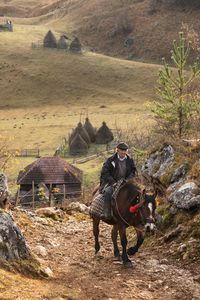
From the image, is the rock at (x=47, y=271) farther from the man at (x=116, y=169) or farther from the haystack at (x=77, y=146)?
the haystack at (x=77, y=146)

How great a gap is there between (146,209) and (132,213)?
0.46 m

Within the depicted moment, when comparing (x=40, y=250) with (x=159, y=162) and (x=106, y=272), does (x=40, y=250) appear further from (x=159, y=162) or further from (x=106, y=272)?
(x=159, y=162)

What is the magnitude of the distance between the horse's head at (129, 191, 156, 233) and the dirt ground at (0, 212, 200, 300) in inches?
38.1

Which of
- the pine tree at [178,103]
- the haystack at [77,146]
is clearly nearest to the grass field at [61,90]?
the haystack at [77,146]

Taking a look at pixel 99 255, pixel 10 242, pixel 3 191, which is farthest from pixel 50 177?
pixel 10 242

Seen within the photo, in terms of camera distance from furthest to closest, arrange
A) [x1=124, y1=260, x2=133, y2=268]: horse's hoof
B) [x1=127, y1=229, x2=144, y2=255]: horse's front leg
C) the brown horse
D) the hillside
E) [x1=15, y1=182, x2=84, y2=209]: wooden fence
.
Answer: the hillside, [x1=15, y1=182, x2=84, y2=209]: wooden fence, [x1=127, y1=229, x2=144, y2=255]: horse's front leg, [x1=124, y1=260, x2=133, y2=268]: horse's hoof, the brown horse

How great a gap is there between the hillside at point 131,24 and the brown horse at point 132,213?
119m

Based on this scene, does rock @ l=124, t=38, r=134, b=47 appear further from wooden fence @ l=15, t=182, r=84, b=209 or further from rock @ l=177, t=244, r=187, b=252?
rock @ l=177, t=244, r=187, b=252

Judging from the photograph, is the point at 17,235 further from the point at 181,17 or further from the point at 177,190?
the point at 181,17

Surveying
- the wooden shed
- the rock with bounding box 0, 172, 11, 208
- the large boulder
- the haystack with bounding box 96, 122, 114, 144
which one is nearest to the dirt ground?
the large boulder

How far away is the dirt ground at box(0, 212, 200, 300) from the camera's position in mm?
5855

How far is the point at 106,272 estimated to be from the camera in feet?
23.1

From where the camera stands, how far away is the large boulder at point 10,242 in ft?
20.4

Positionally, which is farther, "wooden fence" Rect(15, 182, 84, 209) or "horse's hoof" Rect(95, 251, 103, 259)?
"wooden fence" Rect(15, 182, 84, 209)
